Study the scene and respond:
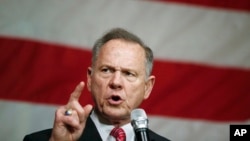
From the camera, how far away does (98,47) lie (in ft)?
4.93

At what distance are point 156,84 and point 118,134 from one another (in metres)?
0.72

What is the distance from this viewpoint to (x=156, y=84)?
2064mm

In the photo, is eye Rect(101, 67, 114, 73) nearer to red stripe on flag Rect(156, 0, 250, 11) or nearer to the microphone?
the microphone

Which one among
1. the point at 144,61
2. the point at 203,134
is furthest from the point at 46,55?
the point at 203,134

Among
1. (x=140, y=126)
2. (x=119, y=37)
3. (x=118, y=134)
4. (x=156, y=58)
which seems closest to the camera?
(x=140, y=126)

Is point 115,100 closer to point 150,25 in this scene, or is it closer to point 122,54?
point 122,54

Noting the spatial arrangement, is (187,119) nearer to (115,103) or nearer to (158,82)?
(158,82)

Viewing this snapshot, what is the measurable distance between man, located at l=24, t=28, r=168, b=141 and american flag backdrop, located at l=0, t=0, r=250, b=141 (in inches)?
20.0

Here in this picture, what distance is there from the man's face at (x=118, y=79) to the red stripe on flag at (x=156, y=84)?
0.52 meters

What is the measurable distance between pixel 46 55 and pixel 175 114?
23.4 inches

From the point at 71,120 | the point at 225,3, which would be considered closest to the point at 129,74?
the point at 71,120

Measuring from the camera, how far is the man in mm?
1389

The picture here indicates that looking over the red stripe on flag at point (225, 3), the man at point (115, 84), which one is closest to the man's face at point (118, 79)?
the man at point (115, 84)

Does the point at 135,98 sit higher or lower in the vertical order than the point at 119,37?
lower
